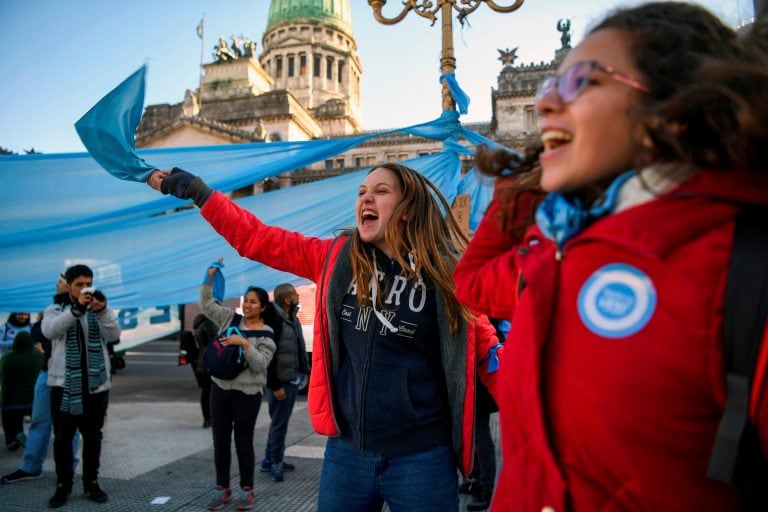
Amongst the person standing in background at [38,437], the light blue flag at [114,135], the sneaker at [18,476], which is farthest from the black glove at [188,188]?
the sneaker at [18,476]

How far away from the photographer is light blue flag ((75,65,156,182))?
2814mm

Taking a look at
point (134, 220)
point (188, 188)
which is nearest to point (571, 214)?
point (188, 188)

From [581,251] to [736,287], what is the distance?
10.1 inches

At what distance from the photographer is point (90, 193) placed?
4324mm

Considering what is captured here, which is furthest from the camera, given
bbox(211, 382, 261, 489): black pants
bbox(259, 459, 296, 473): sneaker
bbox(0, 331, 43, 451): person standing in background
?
bbox(0, 331, 43, 451): person standing in background

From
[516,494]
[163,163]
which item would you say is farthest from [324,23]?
[516,494]

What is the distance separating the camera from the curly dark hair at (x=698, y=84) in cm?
86

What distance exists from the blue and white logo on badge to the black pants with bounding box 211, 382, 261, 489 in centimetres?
410

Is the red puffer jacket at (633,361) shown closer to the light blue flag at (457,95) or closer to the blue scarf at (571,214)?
the blue scarf at (571,214)

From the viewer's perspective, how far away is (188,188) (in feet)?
7.52

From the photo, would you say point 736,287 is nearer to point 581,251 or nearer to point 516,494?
point 581,251

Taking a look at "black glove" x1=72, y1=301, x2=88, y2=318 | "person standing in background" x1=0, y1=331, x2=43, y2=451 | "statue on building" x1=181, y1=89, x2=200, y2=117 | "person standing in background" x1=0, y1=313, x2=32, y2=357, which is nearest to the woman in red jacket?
"black glove" x1=72, y1=301, x2=88, y2=318

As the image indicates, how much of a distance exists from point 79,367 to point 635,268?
4.97 meters

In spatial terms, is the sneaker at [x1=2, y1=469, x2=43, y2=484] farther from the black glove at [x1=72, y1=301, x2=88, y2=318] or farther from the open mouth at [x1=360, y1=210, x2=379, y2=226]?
the open mouth at [x1=360, y1=210, x2=379, y2=226]
